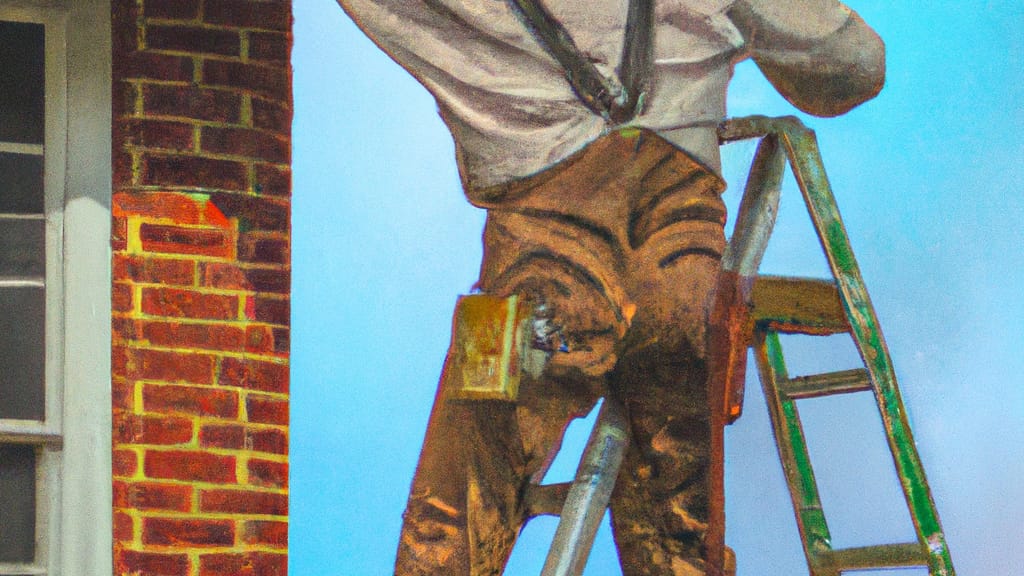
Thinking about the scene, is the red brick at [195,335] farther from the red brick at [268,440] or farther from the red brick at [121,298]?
the red brick at [268,440]

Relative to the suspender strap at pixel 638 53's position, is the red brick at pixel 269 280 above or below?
below

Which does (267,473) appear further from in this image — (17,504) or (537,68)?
(537,68)

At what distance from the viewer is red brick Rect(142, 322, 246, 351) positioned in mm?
3010

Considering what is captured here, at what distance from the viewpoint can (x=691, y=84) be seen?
225cm

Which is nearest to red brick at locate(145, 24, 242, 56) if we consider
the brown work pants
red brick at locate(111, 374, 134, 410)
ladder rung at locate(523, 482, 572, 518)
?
red brick at locate(111, 374, 134, 410)

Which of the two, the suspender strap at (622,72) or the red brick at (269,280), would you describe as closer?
the suspender strap at (622,72)

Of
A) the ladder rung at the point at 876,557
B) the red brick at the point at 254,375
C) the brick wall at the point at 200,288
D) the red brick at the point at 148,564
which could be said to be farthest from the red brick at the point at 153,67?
the ladder rung at the point at 876,557

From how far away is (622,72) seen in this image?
2.21m

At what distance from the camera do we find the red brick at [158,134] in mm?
3047

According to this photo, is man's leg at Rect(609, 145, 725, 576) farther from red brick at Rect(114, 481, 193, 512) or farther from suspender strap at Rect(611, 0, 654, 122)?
red brick at Rect(114, 481, 193, 512)

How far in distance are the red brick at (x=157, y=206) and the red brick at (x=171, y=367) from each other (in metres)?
0.26

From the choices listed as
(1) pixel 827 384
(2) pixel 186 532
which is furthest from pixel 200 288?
(1) pixel 827 384

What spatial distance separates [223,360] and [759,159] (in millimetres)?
1199

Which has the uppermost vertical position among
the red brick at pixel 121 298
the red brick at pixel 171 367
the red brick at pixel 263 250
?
the red brick at pixel 263 250
